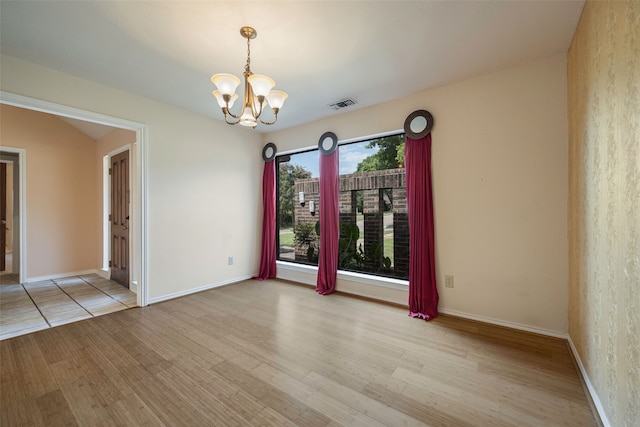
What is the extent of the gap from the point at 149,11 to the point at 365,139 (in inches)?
102

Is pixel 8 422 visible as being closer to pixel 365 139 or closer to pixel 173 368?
pixel 173 368

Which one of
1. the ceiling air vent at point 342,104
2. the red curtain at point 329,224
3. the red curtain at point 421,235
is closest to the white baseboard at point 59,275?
the red curtain at point 329,224

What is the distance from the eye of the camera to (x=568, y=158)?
2.25 meters

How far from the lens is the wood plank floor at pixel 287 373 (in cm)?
149

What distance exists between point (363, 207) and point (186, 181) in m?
2.59

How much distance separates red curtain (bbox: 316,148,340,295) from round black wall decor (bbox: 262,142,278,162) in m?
1.10

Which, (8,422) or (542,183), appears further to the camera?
(542,183)

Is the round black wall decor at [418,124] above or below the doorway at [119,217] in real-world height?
above

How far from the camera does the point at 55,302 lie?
3305 millimetres

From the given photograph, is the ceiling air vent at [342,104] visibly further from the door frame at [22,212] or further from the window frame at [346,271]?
the door frame at [22,212]

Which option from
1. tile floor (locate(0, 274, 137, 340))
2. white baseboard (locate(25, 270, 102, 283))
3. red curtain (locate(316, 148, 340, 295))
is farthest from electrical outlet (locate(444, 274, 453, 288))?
white baseboard (locate(25, 270, 102, 283))

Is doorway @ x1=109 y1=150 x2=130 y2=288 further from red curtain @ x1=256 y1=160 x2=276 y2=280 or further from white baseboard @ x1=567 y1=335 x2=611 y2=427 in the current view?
white baseboard @ x1=567 y1=335 x2=611 y2=427

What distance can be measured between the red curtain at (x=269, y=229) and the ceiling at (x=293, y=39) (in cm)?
181

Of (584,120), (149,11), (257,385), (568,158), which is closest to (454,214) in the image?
(568,158)
